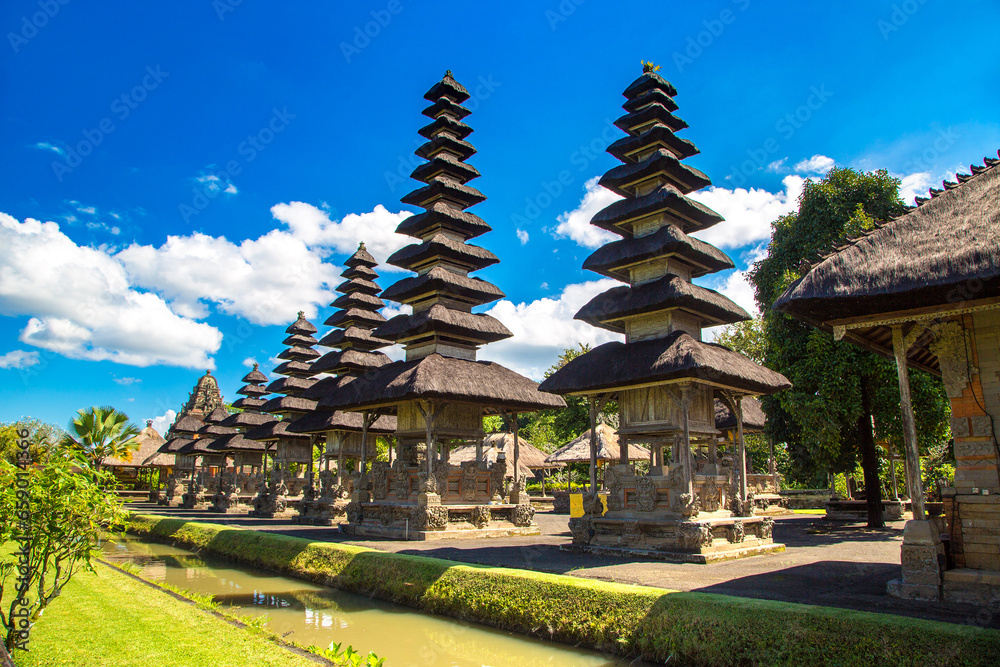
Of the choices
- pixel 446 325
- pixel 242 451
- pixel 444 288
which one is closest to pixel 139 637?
pixel 446 325

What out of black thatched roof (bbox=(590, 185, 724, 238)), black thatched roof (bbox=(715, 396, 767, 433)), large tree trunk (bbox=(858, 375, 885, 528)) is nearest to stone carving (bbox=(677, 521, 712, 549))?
black thatched roof (bbox=(590, 185, 724, 238))

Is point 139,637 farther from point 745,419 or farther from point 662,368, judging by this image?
point 745,419

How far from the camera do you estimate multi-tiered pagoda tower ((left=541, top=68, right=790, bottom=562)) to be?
515 inches

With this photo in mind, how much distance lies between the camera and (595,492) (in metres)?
14.4

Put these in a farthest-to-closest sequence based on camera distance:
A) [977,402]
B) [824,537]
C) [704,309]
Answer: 1. [824,537]
2. [704,309]
3. [977,402]

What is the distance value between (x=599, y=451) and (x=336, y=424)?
11.5m

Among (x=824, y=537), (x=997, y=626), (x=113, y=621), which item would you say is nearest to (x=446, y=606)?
(x=113, y=621)

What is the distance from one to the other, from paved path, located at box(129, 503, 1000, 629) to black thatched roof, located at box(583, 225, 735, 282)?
23.4ft

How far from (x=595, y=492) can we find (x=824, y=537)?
7.09 m

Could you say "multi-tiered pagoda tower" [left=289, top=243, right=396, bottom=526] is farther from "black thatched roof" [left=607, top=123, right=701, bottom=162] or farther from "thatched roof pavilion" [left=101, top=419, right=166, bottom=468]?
"thatched roof pavilion" [left=101, top=419, right=166, bottom=468]

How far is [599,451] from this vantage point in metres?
27.5

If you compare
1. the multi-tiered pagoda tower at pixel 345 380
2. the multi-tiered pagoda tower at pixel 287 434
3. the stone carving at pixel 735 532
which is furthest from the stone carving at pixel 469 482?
the multi-tiered pagoda tower at pixel 287 434

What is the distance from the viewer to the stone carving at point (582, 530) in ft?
46.3

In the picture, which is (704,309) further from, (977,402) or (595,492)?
(977,402)
